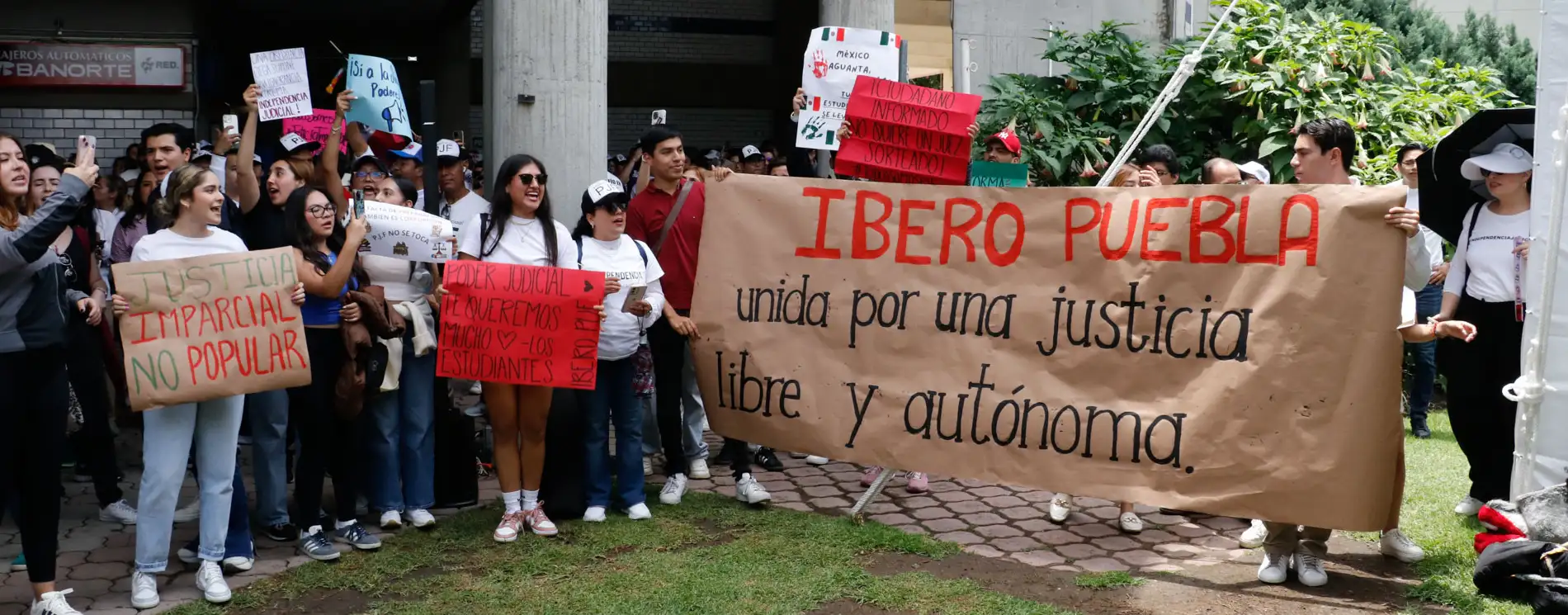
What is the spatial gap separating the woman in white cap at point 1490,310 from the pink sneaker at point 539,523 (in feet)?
14.8

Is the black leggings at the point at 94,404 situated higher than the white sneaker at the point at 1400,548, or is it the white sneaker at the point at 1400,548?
the black leggings at the point at 94,404

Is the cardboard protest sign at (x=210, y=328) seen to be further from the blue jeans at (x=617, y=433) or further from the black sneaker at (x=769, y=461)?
the black sneaker at (x=769, y=461)

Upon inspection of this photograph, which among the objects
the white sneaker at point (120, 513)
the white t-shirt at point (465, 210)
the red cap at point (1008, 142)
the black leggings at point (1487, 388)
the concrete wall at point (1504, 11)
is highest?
the concrete wall at point (1504, 11)

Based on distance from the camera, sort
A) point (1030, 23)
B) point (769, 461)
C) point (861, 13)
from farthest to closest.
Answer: point (1030, 23) → point (861, 13) → point (769, 461)

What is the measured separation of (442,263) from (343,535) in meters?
1.46

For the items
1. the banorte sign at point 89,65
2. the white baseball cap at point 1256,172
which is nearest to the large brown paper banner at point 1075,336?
the white baseball cap at point 1256,172

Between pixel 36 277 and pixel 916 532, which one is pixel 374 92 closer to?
pixel 36 277

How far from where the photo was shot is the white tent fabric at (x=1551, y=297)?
220 inches

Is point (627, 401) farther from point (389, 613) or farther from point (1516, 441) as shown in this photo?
point (1516, 441)

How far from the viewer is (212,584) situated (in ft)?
19.0

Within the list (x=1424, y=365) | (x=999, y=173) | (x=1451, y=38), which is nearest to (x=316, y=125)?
(x=999, y=173)

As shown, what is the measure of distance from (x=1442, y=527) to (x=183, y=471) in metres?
5.96

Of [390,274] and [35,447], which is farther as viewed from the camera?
[390,274]

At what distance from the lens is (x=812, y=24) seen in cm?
1812
